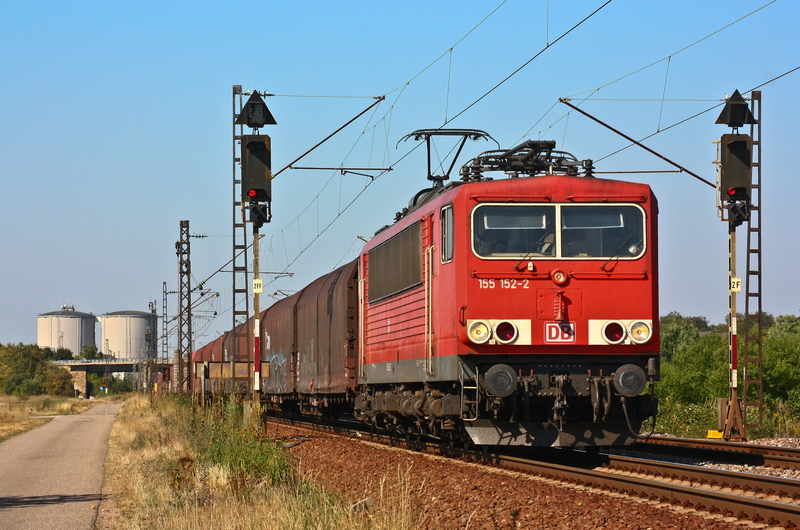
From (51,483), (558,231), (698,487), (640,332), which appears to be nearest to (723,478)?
Answer: (698,487)

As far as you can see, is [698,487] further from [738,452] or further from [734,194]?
[734,194]

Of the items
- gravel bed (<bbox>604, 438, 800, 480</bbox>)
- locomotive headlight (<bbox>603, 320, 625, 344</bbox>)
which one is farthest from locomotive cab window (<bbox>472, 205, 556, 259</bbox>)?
gravel bed (<bbox>604, 438, 800, 480</bbox>)

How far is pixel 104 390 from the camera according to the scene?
14238 centimetres

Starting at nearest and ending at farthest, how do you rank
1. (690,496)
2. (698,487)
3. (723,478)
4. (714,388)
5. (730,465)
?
(690,496) → (723,478) → (698,487) → (730,465) → (714,388)

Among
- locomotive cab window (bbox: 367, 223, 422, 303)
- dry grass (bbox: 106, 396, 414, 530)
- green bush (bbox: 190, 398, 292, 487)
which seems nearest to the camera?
dry grass (bbox: 106, 396, 414, 530)

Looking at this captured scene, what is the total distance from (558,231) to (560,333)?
136 cm

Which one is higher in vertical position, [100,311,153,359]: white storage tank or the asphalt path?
the asphalt path

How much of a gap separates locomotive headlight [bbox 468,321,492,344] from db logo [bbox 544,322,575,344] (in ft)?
2.50

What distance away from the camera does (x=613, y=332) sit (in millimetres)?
12398

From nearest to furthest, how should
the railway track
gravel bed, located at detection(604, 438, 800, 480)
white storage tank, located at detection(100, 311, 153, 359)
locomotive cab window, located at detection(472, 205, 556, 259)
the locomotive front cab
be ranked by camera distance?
gravel bed, located at detection(604, 438, 800, 480)
the locomotive front cab
the railway track
locomotive cab window, located at detection(472, 205, 556, 259)
white storage tank, located at detection(100, 311, 153, 359)

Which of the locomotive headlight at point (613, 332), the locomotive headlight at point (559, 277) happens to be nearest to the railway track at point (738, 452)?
the locomotive headlight at point (613, 332)

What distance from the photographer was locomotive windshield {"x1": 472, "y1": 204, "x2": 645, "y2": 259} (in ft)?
41.4

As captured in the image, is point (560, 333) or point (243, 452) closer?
point (560, 333)

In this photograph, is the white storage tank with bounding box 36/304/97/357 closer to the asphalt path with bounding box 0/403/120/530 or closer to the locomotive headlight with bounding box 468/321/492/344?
the asphalt path with bounding box 0/403/120/530
